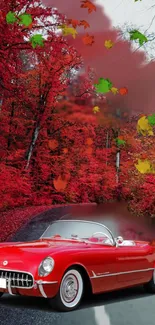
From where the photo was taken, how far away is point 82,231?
24.7 ft

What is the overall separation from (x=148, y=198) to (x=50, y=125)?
22.8 ft

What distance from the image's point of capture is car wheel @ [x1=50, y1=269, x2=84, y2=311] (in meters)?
6.03

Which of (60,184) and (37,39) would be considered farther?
(60,184)

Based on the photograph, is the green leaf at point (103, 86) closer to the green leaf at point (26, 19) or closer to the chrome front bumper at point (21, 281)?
the green leaf at point (26, 19)

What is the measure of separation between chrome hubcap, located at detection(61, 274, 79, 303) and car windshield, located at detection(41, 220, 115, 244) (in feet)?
3.79

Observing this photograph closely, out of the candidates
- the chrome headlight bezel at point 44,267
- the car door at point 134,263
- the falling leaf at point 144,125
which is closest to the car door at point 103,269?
the car door at point 134,263

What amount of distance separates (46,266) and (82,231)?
1561 mm

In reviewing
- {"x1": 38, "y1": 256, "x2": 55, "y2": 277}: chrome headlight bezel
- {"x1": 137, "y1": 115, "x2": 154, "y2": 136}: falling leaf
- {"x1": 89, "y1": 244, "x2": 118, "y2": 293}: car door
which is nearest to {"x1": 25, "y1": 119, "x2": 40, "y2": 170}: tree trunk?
{"x1": 89, "y1": 244, "x2": 118, "y2": 293}: car door

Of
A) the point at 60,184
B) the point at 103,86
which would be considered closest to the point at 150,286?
the point at 103,86

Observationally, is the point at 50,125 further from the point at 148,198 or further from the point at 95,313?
the point at 95,313

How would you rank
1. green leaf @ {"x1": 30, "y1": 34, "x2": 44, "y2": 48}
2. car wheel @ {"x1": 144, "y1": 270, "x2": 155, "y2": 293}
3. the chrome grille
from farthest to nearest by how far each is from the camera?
1. car wheel @ {"x1": 144, "y1": 270, "x2": 155, "y2": 293}
2. green leaf @ {"x1": 30, "y1": 34, "x2": 44, "y2": 48}
3. the chrome grille

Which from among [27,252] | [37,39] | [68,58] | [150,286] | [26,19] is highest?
[68,58]

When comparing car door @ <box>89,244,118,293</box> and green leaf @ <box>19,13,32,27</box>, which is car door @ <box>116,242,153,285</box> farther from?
green leaf @ <box>19,13,32,27</box>

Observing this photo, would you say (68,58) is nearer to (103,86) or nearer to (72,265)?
(72,265)
